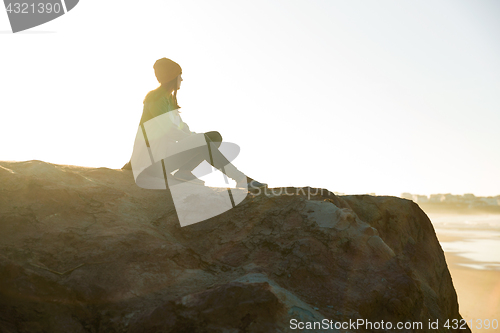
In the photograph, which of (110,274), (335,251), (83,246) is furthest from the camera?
(335,251)

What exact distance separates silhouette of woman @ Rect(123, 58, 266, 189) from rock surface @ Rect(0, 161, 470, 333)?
479 mm

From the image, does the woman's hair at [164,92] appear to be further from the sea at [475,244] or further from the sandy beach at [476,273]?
the sea at [475,244]

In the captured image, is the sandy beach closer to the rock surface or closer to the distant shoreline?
the rock surface

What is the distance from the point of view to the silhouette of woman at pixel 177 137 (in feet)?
13.6

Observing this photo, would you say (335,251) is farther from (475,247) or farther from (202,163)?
(475,247)

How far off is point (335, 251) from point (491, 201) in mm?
65833

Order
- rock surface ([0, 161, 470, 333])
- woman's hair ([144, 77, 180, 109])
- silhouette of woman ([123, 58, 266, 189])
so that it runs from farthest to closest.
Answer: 1. woman's hair ([144, 77, 180, 109])
2. silhouette of woman ([123, 58, 266, 189])
3. rock surface ([0, 161, 470, 333])

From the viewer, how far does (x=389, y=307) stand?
2662 millimetres

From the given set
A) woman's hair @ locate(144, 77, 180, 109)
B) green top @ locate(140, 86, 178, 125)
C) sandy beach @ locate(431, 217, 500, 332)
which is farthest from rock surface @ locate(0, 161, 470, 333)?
sandy beach @ locate(431, 217, 500, 332)

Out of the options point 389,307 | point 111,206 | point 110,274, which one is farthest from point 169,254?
point 389,307

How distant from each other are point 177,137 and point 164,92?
61cm

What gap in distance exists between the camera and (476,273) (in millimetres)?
16109

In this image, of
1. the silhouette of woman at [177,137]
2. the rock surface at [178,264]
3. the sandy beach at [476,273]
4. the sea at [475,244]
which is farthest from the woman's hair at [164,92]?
the sea at [475,244]

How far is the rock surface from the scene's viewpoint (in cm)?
233
